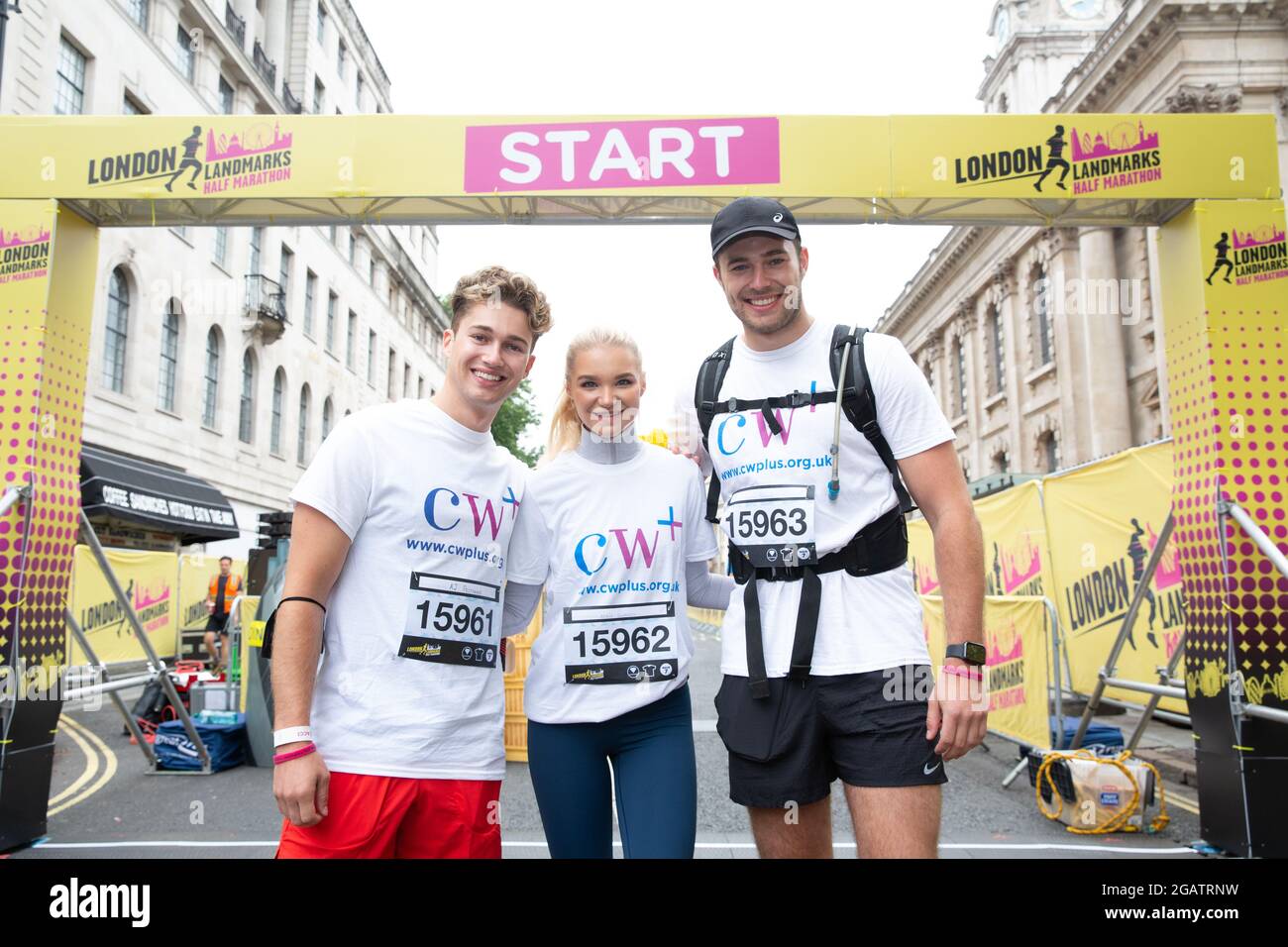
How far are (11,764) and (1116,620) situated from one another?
26.2 feet

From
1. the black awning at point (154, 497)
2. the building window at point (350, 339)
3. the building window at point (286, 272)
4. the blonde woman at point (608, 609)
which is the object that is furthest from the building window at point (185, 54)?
the blonde woman at point (608, 609)

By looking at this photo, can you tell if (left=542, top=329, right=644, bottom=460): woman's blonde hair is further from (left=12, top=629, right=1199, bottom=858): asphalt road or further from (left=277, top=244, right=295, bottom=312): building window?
(left=277, top=244, right=295, bottom=312): building window

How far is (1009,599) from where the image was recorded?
289 inches

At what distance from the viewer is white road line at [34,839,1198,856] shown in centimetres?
501

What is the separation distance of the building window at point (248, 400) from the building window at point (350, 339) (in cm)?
727

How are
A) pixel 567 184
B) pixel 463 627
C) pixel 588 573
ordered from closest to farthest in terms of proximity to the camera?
pixel 463 627 → pixel 588 573 → pixel 567 184

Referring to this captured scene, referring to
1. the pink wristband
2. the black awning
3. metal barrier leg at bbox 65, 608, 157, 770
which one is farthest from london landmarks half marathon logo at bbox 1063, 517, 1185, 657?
the black awning

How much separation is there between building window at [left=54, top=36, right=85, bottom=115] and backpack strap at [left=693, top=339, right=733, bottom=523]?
65.2 ft

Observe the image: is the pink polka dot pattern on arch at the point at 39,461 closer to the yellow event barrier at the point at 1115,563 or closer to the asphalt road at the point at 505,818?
the asphalt road at the point at 505,818

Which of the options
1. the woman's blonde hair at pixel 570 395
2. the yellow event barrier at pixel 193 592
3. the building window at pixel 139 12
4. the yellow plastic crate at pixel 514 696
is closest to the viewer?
the woman's blonde hair at pixel 570 395

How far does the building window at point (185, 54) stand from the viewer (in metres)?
22.6

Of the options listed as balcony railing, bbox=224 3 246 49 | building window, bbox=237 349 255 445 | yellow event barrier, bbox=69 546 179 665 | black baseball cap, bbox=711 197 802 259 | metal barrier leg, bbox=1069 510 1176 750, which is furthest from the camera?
building window, bbox=237 349 255 445
